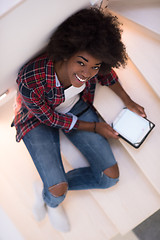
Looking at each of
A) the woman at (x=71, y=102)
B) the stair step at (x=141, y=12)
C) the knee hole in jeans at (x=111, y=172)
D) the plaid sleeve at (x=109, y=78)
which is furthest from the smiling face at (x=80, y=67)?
the knee hole in jeans at (x=111, y=172)

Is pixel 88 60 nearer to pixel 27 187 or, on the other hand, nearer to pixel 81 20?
pixel 81 20

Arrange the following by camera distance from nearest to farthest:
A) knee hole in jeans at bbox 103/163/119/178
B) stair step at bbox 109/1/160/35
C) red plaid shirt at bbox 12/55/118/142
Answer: red plaid shirt at bbox 12/55/118/142
stair step at bbox 109/1/160/35
knee hole in jeans at bbox 103/163/119/178

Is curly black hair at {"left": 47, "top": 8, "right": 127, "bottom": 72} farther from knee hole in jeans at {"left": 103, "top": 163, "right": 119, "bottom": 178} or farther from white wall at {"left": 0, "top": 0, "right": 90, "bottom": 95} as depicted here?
knee hole in jeans at {"left": 103, "top": 163, "right": 119, "bottom": 178}

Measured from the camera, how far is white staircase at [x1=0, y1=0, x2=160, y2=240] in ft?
3.83

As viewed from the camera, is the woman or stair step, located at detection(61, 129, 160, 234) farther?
stair step, located at detection(61, 129, 160, 234)

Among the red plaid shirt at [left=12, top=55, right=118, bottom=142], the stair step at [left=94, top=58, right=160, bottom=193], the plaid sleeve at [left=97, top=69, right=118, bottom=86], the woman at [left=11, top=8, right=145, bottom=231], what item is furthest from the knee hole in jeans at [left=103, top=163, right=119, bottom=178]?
the plaid sleeve at [left=97, top=69, right=118, bottom=86]

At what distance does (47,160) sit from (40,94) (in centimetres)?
34

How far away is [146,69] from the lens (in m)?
1.18

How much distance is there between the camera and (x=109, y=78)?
1215 mm

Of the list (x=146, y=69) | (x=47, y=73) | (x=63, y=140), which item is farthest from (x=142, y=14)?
(x=63, y=140)

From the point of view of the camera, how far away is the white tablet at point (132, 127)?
114cm

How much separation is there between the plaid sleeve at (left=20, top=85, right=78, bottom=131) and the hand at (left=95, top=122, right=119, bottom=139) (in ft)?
0.42

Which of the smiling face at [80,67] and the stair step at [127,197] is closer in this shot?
the smiling face at [80,67]

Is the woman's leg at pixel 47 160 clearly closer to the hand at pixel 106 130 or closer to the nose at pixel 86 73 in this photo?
the hand at pixel 106 130
